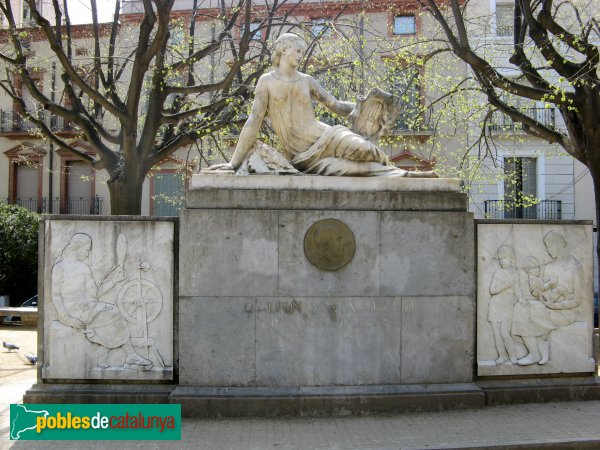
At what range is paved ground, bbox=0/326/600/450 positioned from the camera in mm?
5688

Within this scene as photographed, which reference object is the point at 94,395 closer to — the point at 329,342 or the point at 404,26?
the point at 329,342

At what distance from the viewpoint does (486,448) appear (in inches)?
220

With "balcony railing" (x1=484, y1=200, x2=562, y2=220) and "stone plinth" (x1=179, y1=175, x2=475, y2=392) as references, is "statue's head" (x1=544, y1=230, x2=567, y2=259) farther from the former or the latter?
"balcony railing" (x1=484, y1=200, x2=562, y2=220)

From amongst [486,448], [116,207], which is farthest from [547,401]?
[116,207]

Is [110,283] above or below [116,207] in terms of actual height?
below

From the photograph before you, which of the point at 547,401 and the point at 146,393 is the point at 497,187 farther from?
the point at 146,393

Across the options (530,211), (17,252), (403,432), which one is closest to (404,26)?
(530,211)

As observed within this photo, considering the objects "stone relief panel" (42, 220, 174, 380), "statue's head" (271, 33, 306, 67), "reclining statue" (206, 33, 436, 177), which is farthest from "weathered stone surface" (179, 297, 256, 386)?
"statue's head" (271, 33, 306, 67)

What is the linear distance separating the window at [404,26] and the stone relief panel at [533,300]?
55.7 feet

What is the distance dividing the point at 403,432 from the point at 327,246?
2.03 metres

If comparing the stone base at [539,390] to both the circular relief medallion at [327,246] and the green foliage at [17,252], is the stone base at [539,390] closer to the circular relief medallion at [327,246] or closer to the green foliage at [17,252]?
the circular relief medallion at [327,246]

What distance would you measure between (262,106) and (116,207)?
6936 millimetres

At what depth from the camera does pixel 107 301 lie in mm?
6797

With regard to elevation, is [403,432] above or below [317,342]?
below
